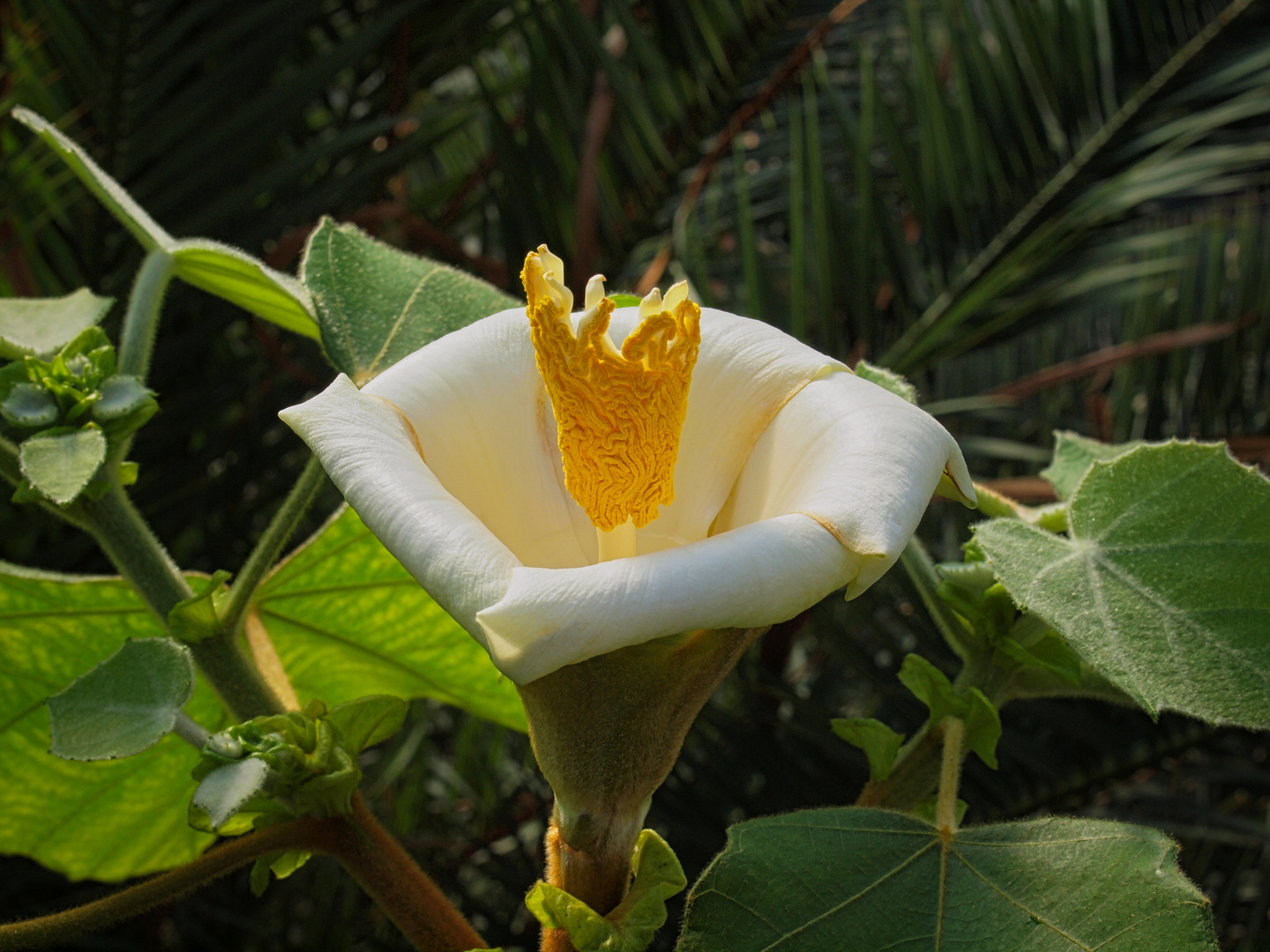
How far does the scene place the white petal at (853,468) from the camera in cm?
31

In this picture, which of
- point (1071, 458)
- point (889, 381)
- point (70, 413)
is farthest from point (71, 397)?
point (1071, 458)

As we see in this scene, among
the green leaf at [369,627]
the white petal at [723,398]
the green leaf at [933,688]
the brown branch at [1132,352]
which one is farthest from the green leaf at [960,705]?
the brown branch at [1132,352]

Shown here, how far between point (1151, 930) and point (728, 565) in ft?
0.64

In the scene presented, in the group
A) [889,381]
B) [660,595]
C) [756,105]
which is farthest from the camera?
[756,105]

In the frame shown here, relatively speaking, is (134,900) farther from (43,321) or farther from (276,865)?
(43,321)

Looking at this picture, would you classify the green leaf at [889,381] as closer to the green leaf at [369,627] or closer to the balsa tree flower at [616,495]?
the balsa tree flower at [616,495]

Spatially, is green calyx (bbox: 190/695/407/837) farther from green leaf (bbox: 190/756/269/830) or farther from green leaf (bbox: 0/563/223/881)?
green leaf (bbox: 0/563/223/881)

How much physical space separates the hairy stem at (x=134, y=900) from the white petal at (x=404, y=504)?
161 mm

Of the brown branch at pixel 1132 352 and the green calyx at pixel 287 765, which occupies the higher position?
the green calyx at pixel 287 765

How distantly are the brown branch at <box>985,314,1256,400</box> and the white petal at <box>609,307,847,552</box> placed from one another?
66 cm

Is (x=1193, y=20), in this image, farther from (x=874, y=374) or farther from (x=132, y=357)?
(x=132, y=357)

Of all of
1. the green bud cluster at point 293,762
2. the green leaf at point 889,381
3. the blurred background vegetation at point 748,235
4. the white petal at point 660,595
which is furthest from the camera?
the blurred background vegetation at point 748,235

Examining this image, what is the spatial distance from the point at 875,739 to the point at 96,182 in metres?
0.45

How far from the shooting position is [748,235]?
97cm
